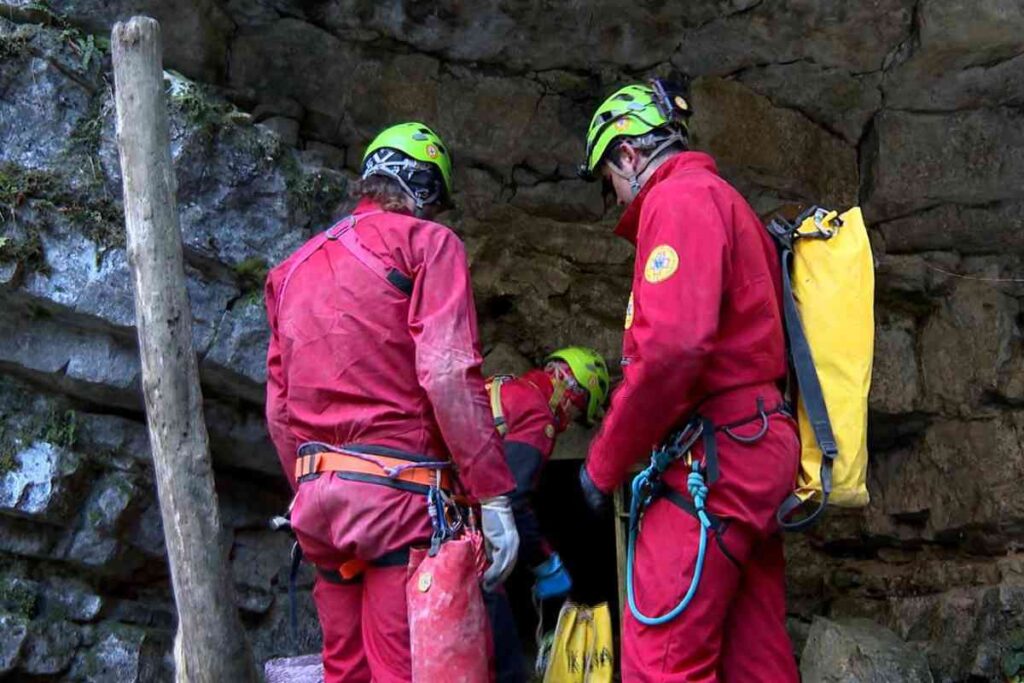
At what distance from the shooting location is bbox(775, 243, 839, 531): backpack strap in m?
3.75

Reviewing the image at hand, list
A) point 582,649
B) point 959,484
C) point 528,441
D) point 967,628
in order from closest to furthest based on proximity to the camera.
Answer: point 582,649 < point 528,441 < point 967,628 < point 959,484

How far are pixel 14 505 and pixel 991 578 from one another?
15.4 feet

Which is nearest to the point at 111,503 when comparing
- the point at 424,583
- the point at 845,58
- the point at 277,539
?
the point at 277,539

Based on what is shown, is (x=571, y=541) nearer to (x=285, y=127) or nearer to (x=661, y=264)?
(x=285, y=127)

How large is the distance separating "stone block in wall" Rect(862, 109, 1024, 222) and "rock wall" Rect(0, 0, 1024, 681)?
0.01 metres

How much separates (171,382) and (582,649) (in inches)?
73.7

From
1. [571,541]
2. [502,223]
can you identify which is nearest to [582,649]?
[571,541]

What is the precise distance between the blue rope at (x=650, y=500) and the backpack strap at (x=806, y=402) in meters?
0.26

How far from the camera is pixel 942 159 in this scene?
249 inches

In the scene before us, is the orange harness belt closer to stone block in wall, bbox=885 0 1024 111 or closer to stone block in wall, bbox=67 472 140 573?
stone block in wall, bbox=67 472 140 573

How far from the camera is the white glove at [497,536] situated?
381 centimetres

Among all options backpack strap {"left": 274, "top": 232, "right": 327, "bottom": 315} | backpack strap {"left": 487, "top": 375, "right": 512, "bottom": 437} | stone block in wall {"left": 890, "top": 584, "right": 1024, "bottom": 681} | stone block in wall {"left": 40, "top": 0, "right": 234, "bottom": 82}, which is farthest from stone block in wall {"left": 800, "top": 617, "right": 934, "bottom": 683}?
stone block in wall {"left": 40, "top": 0, "right": 234, "bottom": 82}

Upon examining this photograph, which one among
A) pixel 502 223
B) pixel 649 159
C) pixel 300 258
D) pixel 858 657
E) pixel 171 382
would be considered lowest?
pixel 858 657

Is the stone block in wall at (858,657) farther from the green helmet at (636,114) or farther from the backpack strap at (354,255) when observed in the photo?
the backpack strap at (354,255)
